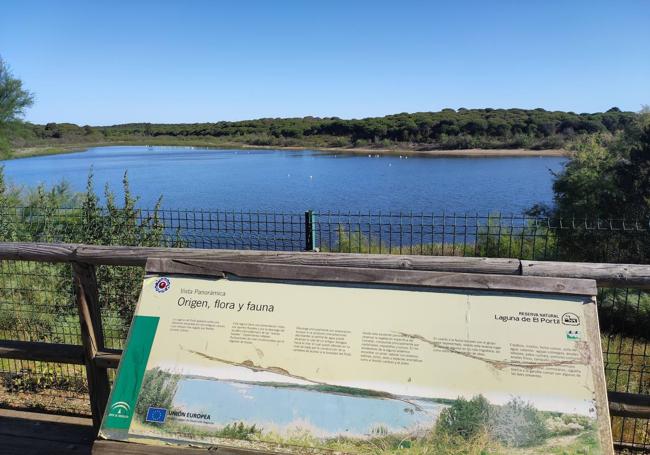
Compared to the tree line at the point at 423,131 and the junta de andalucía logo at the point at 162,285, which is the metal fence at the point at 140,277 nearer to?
the junta de andalucía logo at the point at 162,285

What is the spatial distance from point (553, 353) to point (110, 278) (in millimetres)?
5777

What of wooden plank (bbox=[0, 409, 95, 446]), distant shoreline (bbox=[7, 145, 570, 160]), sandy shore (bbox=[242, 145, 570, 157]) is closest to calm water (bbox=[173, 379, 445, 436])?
wooden plank (bbox=[0, 409, 95, 446])

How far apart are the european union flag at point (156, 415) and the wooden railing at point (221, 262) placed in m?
0.74

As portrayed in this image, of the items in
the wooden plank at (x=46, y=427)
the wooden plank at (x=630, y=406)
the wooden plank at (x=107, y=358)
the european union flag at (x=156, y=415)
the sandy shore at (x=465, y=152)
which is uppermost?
the sandy shore at (x=465, y=152)

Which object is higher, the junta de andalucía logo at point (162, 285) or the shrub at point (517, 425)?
the junta de andalucía logo at point (162, 285)

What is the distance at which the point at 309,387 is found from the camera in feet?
7.41

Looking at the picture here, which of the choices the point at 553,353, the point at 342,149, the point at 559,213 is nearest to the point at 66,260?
the point at 553,353

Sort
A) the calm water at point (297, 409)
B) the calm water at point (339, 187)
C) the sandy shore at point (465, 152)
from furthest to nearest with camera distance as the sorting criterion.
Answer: the sandy shore at point (465, 152), the calm water at point (339, 187), the calm water at point (297, 409)

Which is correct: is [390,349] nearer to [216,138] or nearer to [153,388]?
[153,388]

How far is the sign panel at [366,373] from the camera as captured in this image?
2.08 metres

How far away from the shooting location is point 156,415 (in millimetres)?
2283

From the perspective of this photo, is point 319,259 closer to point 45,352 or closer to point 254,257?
point 254,257

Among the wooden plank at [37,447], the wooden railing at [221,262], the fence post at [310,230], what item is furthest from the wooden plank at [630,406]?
the fence post at [310,230]

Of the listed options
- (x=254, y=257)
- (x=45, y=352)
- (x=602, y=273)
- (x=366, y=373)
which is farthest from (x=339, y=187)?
(x=366, y=373)
